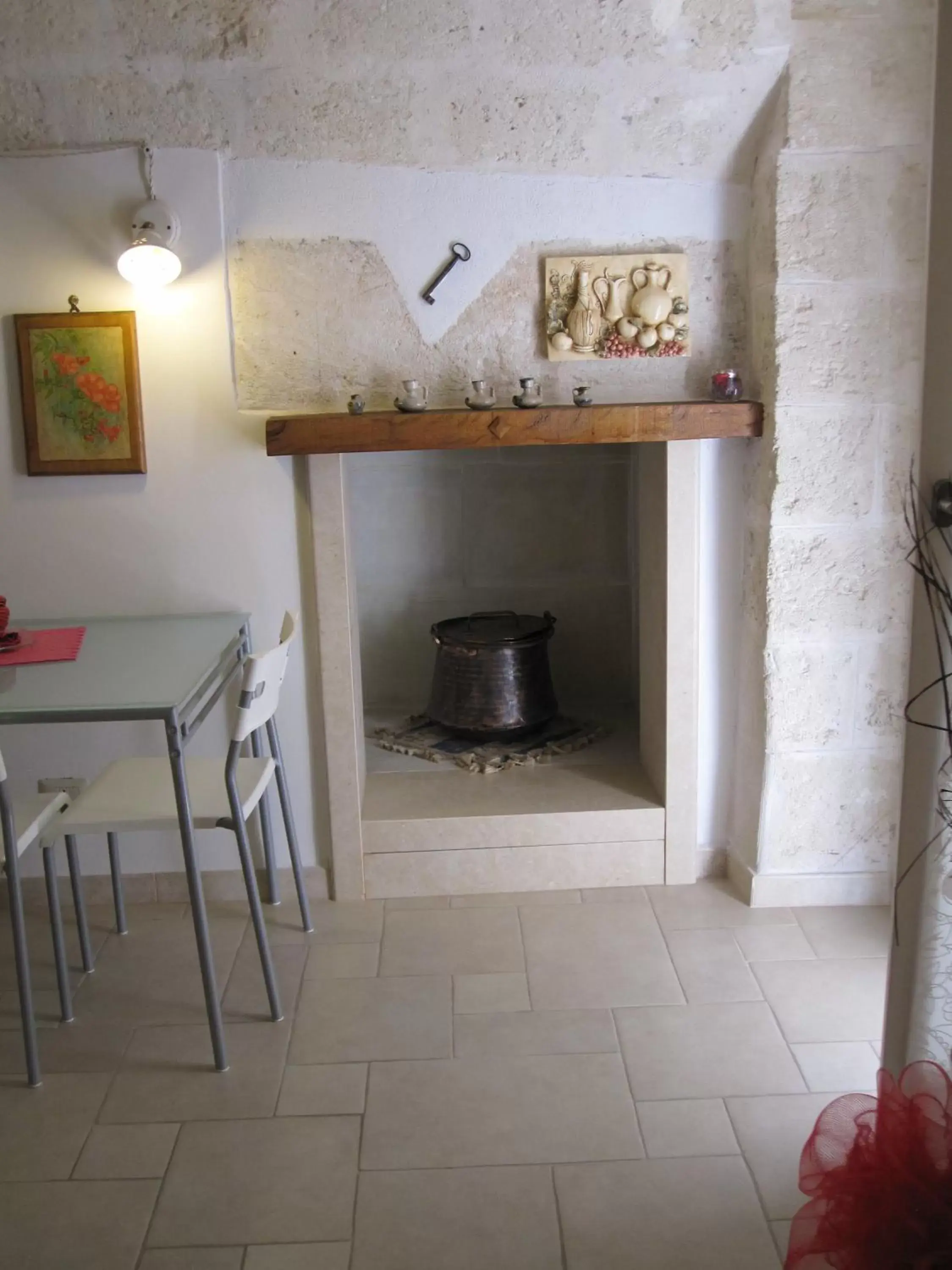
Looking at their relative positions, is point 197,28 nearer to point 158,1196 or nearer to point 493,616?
point 493,616

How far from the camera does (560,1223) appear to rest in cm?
182

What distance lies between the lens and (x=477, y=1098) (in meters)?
2.14


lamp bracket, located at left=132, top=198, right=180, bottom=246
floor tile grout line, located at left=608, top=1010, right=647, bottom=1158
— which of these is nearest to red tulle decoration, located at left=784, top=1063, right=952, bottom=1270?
floor tile grout line, located at left=608, top=1010, right=647, bottom=1158

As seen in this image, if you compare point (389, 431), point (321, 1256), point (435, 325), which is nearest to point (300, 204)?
point (435, 325)

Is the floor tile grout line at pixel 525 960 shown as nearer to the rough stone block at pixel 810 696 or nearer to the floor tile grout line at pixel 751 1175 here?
the floor tile grout line at pixel 751 1175

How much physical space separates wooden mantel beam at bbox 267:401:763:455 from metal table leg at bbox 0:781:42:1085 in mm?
981

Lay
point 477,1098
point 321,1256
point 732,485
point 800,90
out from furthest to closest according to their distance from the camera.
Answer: point 732,485
point 800,90
point 477,1098
point 321,1256

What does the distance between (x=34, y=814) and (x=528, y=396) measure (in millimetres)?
1390

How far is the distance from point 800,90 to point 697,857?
5.99 feet

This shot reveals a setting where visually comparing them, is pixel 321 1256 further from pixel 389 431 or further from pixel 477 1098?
pixel 389 431

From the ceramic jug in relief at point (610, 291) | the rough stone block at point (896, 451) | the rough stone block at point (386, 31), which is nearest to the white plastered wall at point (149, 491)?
the rough stone block at point (386, 31)

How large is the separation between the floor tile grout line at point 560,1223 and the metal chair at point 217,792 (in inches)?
29.1

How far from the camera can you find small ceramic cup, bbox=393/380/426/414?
8.59ft

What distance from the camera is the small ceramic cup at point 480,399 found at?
2637mm
